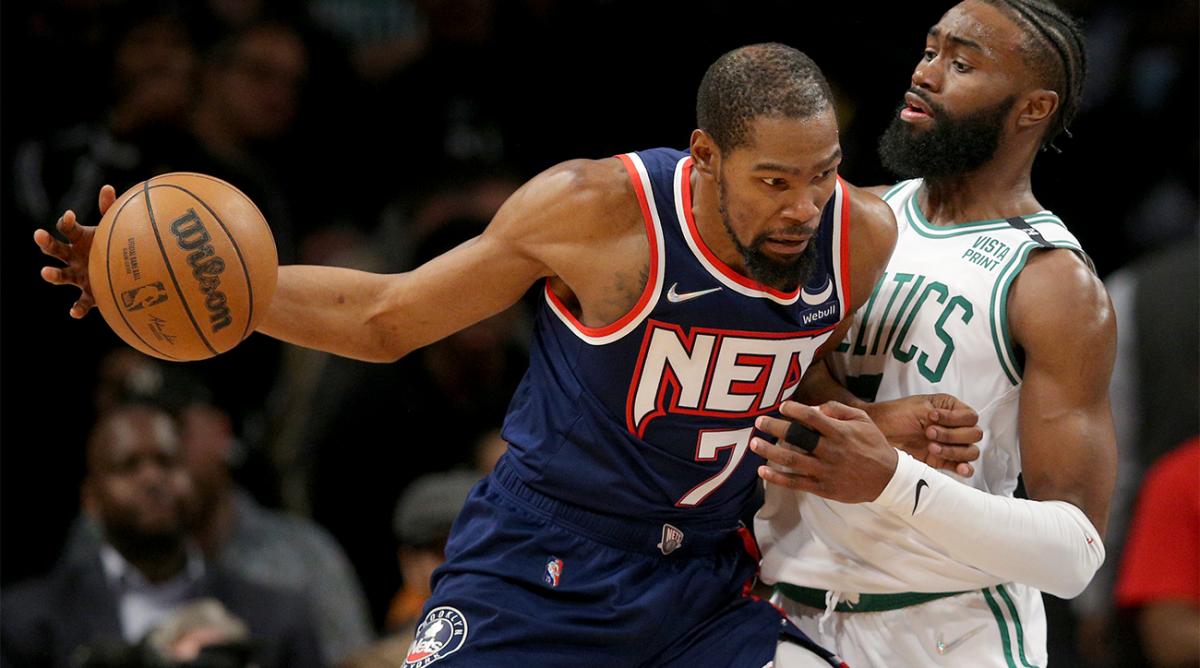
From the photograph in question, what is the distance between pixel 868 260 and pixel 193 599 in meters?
3.23

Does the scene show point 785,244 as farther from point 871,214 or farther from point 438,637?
point 438,637

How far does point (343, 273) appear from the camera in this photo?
391 centimetres

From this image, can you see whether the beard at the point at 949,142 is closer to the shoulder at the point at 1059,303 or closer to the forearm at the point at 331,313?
the shoulder at the point at 1059,303

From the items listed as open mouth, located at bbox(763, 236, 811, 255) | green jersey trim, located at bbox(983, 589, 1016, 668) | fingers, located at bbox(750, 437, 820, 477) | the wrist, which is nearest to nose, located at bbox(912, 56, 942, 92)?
open mouth, located at bbox(763, 236, 811, 255)

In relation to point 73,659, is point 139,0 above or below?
above

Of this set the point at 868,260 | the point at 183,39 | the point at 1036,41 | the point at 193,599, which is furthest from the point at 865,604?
the point at 183,39

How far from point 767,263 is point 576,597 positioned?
0.91 metres

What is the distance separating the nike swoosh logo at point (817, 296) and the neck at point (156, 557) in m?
3.22

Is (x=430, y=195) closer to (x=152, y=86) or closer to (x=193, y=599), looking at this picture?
(x=152, y=86)

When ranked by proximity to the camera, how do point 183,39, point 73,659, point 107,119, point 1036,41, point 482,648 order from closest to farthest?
point 482,648 → point 1036,41 → point 73,659 → point 107,119 → point 183,39

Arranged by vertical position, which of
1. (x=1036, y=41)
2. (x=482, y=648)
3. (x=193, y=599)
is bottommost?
(x=193, y=599)

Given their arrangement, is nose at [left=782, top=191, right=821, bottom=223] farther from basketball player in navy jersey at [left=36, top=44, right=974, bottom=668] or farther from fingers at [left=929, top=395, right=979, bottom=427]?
fingers at [left=929, top=395, right=979, bottom=427]

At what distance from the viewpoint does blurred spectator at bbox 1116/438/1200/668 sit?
19.2 ft

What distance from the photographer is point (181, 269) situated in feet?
11.8
